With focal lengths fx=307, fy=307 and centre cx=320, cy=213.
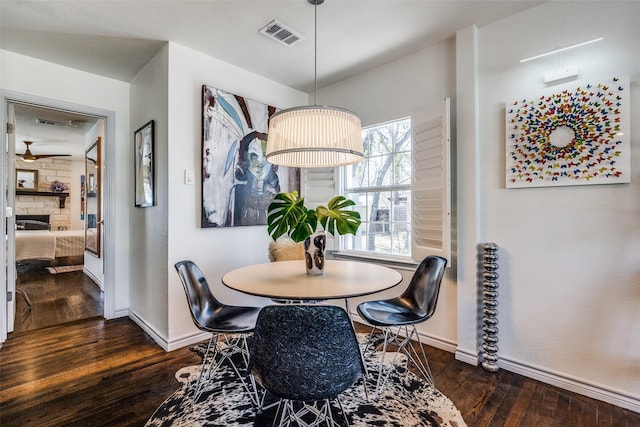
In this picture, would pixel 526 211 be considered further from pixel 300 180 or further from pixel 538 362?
pixel 300 180

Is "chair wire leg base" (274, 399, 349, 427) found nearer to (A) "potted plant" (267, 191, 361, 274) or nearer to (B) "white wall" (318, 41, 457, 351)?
(A) "potted plant" (267, 191, 361, 274)

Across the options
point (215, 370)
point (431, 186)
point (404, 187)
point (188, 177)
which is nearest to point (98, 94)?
point (188, 177)

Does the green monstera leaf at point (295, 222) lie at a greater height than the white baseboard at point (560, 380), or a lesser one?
greater

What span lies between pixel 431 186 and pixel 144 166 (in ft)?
8.93

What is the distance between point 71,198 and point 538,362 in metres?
9.68

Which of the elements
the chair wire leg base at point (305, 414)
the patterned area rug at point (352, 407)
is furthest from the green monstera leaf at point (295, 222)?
the patterned area rug at point (352, 407)

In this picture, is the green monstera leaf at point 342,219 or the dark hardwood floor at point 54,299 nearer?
the green monstera leaf at point 342,219

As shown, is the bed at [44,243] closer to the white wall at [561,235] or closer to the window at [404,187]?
the window at [404,187]

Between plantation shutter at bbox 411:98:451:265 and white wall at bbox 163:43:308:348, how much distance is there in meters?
1.76

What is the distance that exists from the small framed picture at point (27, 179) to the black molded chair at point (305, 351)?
8749mm

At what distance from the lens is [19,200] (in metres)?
7.10

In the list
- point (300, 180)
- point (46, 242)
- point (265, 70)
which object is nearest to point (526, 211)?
point (300, 180)

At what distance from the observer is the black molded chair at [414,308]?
6.41 feet

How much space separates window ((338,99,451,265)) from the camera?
248cm
